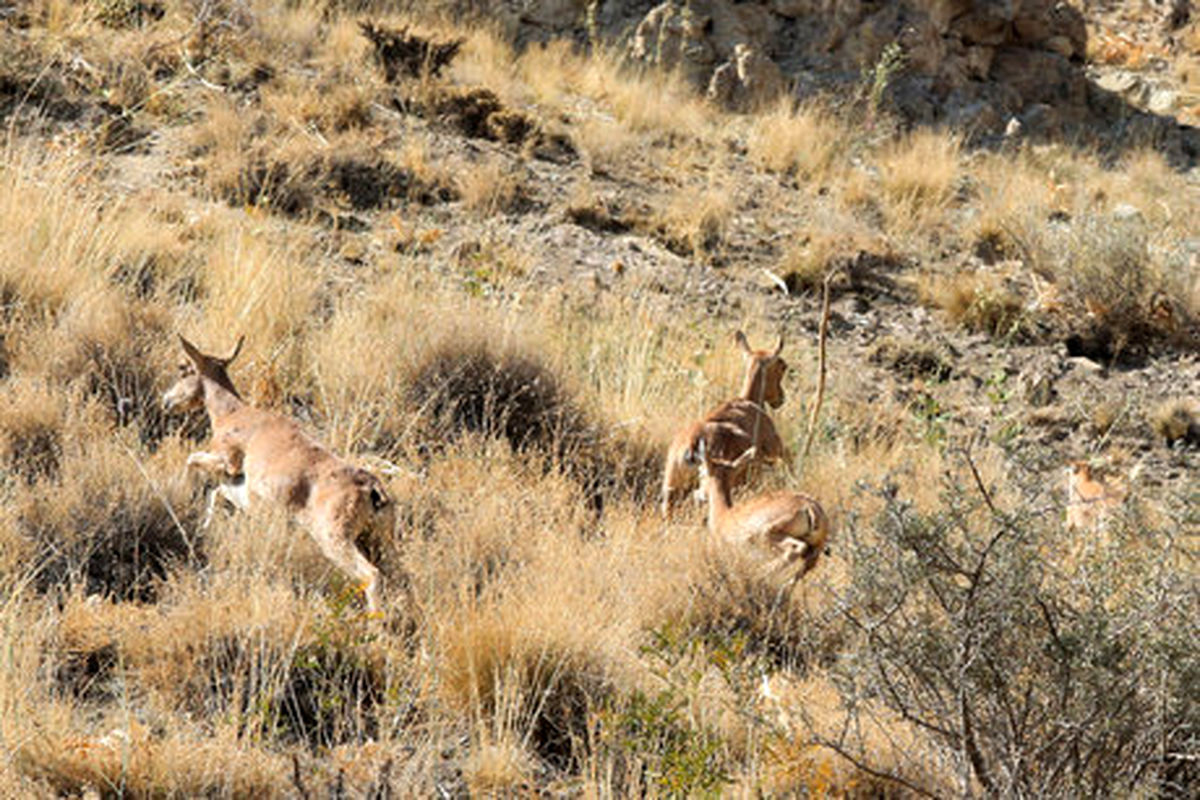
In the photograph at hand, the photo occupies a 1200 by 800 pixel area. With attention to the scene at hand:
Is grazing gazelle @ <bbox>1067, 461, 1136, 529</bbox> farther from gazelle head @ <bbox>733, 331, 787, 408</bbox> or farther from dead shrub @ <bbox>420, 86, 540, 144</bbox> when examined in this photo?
dead shrub @ <bbox>420, 86, 540, 144</bbox>

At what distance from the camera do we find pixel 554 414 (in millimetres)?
7383

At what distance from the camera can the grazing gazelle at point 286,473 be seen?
16.9 feet

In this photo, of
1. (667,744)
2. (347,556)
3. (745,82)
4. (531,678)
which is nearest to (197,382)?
(347,556)

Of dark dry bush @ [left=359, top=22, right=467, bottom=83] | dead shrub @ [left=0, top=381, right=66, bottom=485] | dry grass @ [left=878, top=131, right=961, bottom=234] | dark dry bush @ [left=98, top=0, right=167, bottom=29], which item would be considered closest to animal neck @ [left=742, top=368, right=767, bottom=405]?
dead shrub @ [left=0, top=381, right=66, bottom=485]

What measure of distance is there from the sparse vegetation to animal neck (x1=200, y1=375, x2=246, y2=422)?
12.3 inches

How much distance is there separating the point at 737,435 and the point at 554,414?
3.70ft

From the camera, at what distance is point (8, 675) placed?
4172mm

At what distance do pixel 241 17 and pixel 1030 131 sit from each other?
8.30m

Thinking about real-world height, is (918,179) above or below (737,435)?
above

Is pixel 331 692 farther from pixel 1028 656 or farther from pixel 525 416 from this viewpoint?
pixel 525 416

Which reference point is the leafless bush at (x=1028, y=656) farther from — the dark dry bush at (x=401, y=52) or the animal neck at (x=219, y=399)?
the dark dry bush at (x=401, y=52)

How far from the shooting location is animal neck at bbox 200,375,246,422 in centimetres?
607

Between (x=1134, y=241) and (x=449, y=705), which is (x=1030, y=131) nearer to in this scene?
(x=1134, y=241)

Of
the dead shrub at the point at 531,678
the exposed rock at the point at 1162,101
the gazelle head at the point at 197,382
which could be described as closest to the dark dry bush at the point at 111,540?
the gazelle head at the point at 197,382
